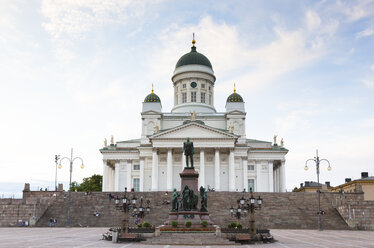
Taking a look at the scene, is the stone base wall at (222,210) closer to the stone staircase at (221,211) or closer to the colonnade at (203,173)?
the stone staircase at (221,211)

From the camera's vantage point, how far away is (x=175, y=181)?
2918 inches

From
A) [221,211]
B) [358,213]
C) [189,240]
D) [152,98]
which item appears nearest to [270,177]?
[221,211]

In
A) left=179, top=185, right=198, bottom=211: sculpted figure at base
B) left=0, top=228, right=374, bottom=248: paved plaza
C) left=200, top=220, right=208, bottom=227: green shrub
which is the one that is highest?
left=179, top=185, right=198, bottom=211: sculpted figure at base

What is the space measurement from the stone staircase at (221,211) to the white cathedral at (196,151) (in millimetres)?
12668

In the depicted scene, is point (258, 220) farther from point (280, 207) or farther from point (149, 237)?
point (149, 237)

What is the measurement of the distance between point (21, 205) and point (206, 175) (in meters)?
31.8

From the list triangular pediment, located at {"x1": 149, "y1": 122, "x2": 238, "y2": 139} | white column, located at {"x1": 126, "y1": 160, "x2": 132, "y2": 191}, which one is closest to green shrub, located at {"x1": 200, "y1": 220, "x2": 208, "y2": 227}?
triangular pediment, located at {"x1": 149, "y1": 122, "x2": 238, "y2": 139}

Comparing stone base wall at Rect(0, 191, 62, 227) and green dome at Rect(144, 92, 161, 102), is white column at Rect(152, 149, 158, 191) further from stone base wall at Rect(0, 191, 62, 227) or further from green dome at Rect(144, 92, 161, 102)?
stone base wall at Rect(0, 191, 62, 227)

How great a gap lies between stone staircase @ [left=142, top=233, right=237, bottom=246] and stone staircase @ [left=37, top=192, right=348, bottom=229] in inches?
807

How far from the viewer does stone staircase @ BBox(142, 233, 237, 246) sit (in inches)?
974

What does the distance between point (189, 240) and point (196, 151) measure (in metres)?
47.9

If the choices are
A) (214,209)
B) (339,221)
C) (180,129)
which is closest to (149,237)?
(214,209)

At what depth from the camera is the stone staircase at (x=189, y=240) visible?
24.7 meters

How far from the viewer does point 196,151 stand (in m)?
72.8
